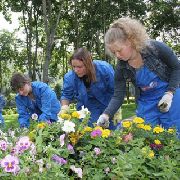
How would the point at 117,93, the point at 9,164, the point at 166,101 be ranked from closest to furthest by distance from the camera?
the point at 9,164 < the point at 166,101 < the point at 117,93

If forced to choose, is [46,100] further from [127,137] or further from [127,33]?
[127,137]

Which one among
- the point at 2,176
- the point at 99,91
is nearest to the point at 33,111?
the point at 99,91

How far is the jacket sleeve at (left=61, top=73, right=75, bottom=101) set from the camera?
14.5 ft

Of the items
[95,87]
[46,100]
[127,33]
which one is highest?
[127,33]

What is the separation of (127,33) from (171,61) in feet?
1.41

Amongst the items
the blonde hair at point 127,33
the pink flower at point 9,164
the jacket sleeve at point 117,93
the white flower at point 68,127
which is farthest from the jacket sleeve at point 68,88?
the pink flower at point 9,164

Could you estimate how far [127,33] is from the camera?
3.23m

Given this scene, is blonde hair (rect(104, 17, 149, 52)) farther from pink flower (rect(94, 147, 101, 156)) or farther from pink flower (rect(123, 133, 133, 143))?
pink flower (rect(94, 147, 101, 156))

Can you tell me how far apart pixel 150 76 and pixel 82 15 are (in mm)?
20556

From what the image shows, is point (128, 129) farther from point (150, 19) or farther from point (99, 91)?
point (150, 19)

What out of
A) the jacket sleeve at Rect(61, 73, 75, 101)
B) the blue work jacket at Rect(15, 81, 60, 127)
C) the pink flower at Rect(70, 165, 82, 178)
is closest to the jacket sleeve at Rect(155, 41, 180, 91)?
the jacket sleeve at Rect(61, 73, 75, 101)

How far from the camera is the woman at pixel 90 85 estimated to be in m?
4.19

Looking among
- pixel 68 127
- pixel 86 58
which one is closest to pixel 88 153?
pixel 68 127

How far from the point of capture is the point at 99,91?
448 centimetres
